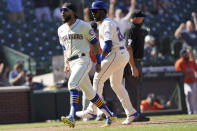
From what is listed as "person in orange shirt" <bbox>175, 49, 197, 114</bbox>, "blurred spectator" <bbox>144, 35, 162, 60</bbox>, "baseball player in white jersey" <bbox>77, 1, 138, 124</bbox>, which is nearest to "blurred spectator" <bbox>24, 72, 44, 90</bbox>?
"blurred spectator" <bbox>144, 35, 162, 60</bbox>

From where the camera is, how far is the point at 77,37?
683 cm

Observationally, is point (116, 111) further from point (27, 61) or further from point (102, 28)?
point (102, 28)

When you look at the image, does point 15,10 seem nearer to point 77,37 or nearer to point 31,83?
point 31,83

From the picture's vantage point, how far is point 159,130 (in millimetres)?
6059

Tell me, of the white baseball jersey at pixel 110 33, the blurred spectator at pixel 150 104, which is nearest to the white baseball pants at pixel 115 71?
the white baseball jersey at pixel 110 33

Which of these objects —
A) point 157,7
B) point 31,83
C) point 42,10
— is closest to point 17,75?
point 31,83

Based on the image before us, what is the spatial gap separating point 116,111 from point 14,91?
2680mm

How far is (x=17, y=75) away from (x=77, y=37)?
6047 millimetres

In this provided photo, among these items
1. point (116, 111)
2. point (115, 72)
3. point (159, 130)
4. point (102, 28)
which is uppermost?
point (102, 28)

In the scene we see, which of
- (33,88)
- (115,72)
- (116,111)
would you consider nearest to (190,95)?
(116,111)

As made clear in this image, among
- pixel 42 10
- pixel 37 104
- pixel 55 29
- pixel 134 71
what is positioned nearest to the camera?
pixel 134 71

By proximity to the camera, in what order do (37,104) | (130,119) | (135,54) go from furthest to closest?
1. (37,104)
2. (135,54)
3. (130,119)

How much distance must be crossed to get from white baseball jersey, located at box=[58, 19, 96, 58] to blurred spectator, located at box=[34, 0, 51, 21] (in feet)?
36.9

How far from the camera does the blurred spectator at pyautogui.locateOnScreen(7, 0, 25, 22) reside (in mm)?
17062
